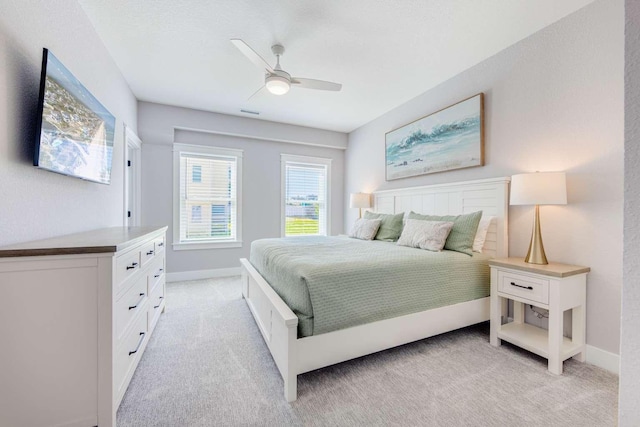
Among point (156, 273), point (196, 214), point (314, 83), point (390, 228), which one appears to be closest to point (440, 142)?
point (390, 228)

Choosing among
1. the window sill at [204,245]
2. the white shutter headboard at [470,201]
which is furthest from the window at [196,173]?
the white shutter headboard at [470,201]

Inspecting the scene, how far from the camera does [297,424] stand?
4.58 feet

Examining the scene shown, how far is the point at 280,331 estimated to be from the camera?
1.71m

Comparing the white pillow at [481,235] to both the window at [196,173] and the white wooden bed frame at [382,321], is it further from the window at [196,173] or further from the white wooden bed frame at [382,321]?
the window at [196,173]

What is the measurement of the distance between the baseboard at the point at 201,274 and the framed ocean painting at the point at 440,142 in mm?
3021

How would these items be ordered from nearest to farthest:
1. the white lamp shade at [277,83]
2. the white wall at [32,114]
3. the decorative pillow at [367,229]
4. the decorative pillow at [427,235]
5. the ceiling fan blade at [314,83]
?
the white wall at [32,114] → the white lamp shade at [277,83] → the ceiling fan blade at [314,83] → the decorative pillow at [427,235] → the decorative pillow at [367,229]

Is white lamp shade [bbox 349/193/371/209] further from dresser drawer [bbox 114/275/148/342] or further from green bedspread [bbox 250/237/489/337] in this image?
dresser drawer [bbox 114/275/148/342]

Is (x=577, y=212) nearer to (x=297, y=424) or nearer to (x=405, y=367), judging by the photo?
(x=405, y=367)

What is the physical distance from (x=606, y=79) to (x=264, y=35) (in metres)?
2.66

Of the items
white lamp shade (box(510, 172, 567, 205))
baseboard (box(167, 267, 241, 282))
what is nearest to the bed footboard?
white lamp shade (box(510, 172, 567, 205))

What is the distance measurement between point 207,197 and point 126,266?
3.03 m

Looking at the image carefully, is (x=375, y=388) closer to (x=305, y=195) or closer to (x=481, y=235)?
(x=481, y=235)

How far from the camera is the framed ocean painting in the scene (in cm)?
285

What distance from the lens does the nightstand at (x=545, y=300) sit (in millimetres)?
1852
